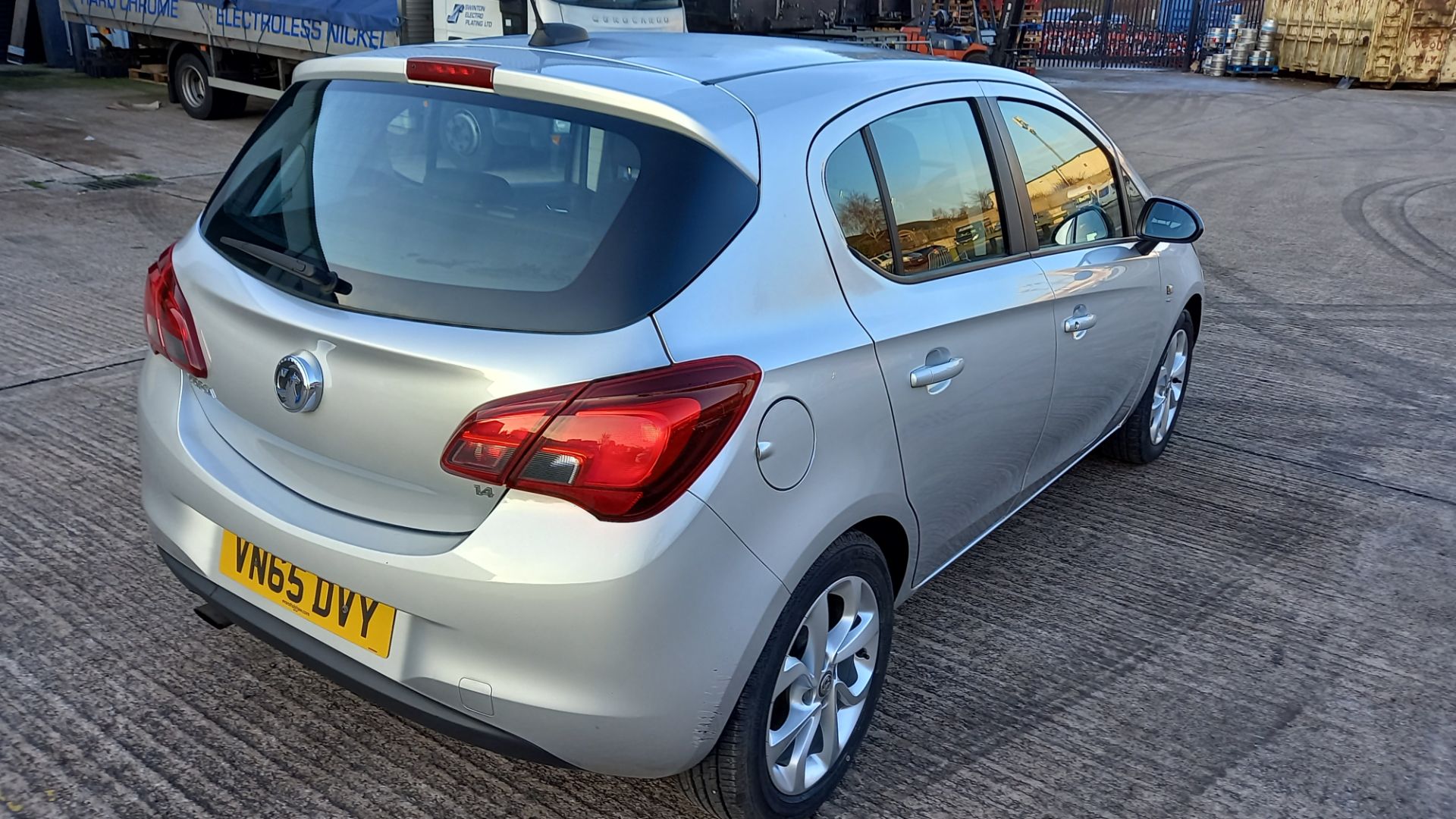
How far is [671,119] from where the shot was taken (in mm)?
2393

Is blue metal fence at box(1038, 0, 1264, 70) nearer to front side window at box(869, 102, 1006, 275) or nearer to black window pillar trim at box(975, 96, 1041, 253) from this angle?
black window pillar trim at box(975, 96, 1041, 253)

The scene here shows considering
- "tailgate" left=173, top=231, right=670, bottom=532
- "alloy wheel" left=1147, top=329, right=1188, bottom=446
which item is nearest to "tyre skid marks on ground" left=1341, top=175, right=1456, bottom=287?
Answer: "alloy wheel" left=1147, top=329, right=1188, bottom=446

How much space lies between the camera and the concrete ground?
278 cm

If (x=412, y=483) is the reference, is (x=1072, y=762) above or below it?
below

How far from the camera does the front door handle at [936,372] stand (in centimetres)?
274

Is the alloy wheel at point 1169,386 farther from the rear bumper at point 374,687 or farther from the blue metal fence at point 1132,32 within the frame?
the blue metal fence at point 1132,32

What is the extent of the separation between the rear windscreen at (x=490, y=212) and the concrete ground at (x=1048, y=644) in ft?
3.84

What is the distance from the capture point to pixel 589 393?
2113 millimetres

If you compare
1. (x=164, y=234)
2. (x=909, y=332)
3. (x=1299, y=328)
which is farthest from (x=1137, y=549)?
(x=164, y=234)

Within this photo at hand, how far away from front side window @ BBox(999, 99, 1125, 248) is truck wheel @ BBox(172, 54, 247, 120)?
39.6 ft

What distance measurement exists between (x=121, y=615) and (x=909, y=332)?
93.1 inches

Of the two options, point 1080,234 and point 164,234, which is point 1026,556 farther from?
point 164,234

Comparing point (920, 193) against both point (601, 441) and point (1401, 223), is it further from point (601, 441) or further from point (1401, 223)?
point (1401, 223)

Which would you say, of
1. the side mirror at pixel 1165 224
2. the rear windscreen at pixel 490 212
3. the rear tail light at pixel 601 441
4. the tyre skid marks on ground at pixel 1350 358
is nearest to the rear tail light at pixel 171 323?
the rear windscreen at pixel 490 212
